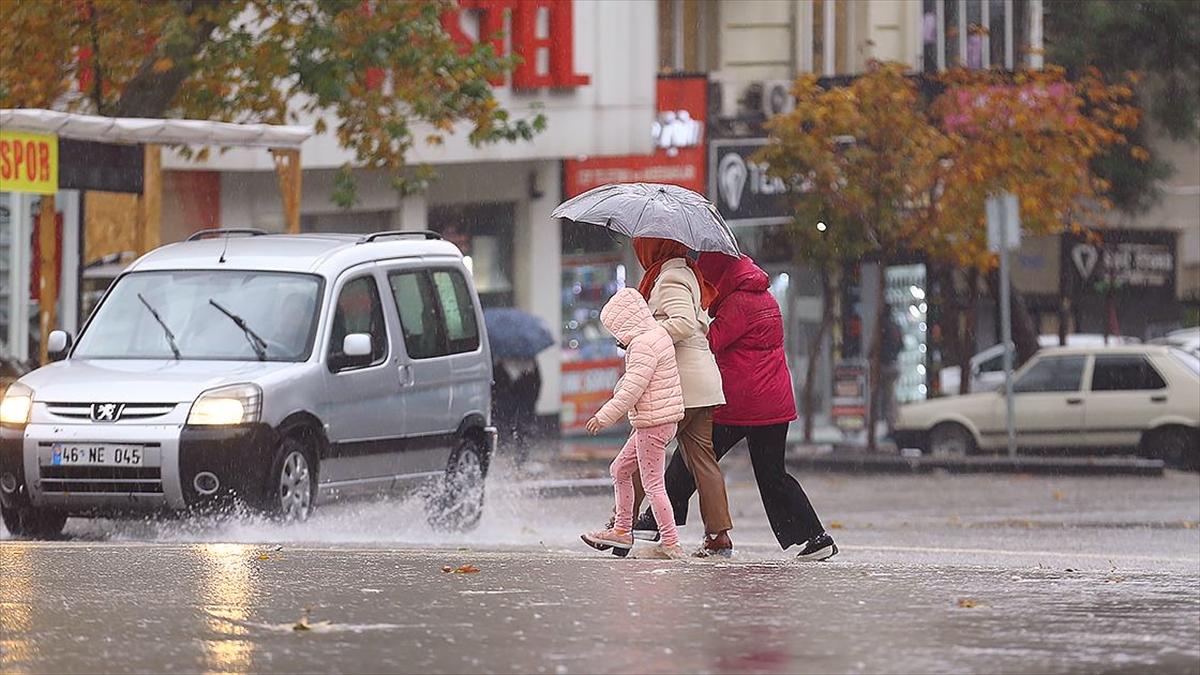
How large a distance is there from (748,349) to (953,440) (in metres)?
17.4

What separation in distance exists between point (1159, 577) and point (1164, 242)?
116 feet

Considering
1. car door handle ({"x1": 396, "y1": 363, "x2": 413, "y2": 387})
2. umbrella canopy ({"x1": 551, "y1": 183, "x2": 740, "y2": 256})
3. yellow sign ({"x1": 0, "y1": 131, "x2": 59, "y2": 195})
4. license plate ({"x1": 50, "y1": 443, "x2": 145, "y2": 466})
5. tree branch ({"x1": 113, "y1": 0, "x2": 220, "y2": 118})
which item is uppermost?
tree branch ({"x1": 113, "y1": 0, "x2": 220, "y2": 118})

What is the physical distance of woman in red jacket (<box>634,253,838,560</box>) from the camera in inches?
428

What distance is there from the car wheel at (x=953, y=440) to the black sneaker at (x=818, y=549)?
17.2m

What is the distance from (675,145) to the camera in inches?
1366

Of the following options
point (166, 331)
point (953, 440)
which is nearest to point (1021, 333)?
point (953, 440)

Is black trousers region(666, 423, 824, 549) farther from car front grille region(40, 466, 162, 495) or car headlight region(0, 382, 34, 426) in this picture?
car headlight region(0, 382, 34, 426)

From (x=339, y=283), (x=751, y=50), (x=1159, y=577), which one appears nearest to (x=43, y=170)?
A: (x=339, y=283)

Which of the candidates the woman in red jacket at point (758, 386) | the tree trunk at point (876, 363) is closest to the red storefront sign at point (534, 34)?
the tree trunk at point (876, 363)

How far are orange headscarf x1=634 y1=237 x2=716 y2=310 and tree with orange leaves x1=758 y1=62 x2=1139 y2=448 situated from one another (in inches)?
733

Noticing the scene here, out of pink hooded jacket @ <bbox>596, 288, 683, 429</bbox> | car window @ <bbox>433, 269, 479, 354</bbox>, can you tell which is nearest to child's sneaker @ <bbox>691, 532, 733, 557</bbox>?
pink hooded jacket @ <bbox>596, 288, 683, 429</bbox>

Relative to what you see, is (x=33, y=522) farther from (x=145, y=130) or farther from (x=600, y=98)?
(x=600, y=98)

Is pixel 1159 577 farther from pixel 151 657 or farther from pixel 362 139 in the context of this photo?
pixel 362 139

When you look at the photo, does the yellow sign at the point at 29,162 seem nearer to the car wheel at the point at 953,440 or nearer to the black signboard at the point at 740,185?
the car wheel at the point at 953,440
